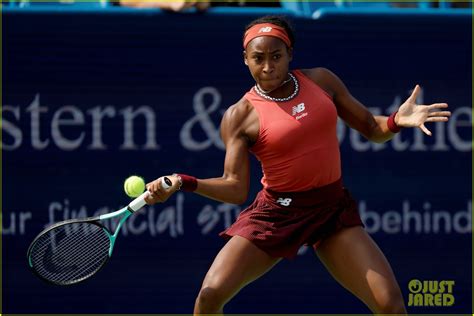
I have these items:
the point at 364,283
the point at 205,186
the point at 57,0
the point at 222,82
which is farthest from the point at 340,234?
the point at 57,0

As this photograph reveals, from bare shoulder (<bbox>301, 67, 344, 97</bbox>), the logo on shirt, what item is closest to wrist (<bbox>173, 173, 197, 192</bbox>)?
the logo on shirt

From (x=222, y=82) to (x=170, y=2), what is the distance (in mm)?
633

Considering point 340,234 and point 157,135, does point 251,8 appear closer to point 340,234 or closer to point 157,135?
point 157,135

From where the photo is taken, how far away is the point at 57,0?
25.6 feet

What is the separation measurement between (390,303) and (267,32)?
1.46m

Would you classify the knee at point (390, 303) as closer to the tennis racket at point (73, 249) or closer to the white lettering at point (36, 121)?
the tennis racket at point (73, 249)

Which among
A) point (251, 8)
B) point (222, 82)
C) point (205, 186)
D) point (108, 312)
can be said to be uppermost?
point (251, 8)

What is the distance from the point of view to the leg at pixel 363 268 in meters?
5.19

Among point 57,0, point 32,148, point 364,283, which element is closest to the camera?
point 364,283

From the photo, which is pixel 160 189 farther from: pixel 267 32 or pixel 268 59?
pixel 267 32

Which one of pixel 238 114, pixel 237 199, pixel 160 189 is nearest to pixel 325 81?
pixel 238 114

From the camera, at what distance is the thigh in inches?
207

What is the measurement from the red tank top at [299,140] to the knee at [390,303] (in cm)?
67

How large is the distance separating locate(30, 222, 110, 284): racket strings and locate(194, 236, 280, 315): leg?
57 centimetres
